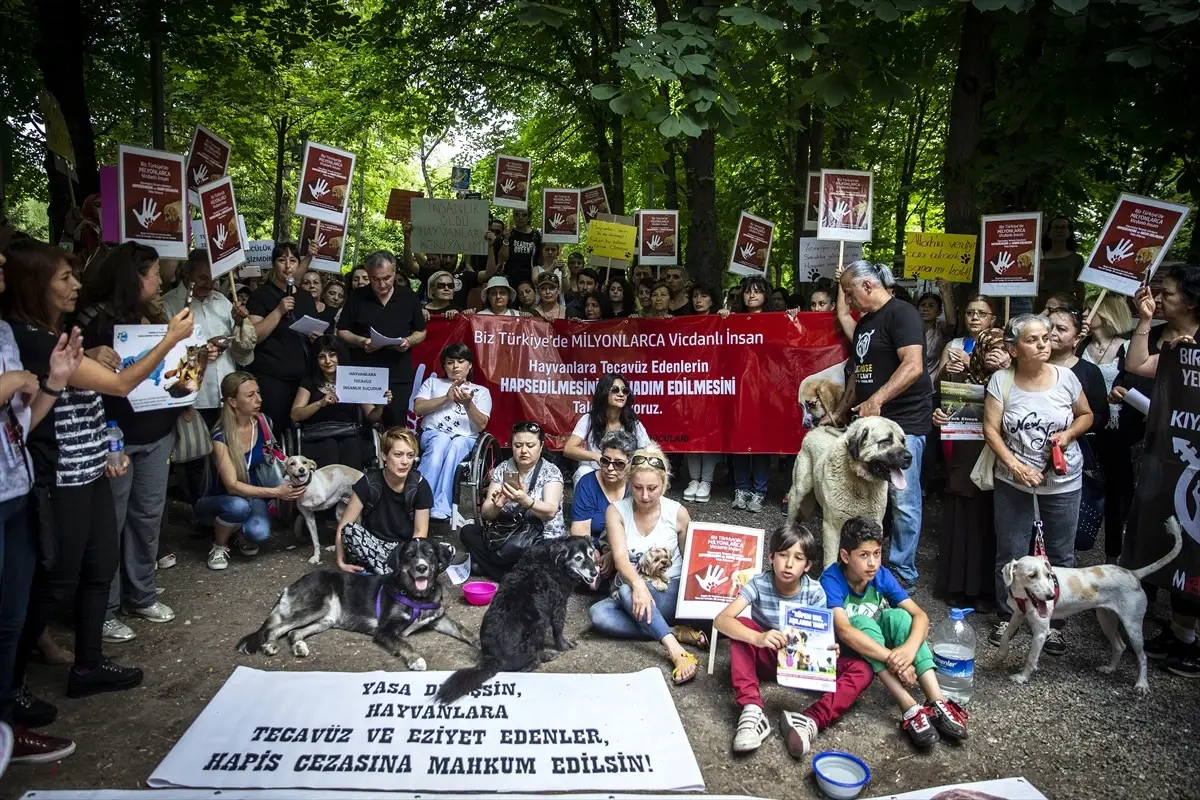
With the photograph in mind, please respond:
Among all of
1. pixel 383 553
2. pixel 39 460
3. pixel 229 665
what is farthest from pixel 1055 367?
pixel 39 460

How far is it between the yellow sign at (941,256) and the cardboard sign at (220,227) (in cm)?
542

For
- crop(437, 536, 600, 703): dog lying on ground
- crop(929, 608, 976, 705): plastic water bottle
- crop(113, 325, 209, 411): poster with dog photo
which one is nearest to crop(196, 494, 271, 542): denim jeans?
crop(113, 325, 209, 411): poster with dog photo

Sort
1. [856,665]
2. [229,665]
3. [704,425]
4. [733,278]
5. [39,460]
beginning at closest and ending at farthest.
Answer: [39,460]
[856,665]
[229,665]
[704,425]
[733,278]

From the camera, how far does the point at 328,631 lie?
16.2 ft

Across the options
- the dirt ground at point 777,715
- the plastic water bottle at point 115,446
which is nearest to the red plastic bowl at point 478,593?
the dirt ground at point 777,715

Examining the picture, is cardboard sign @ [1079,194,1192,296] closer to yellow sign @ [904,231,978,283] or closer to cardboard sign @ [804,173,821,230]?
yellow sign @ [904,231,978,283]

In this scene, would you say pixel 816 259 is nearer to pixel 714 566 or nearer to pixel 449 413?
pixel 449 413

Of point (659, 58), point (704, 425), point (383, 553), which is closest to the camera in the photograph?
point (383, 553)

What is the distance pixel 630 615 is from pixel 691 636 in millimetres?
364

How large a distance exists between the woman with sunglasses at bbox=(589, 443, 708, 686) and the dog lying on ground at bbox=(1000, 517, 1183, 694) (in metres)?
1.68

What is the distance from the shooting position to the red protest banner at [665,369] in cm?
762

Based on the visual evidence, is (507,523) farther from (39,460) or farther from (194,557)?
(39,460)

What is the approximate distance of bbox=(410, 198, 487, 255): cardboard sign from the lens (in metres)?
9.81

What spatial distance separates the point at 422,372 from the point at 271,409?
1633 millimetres
